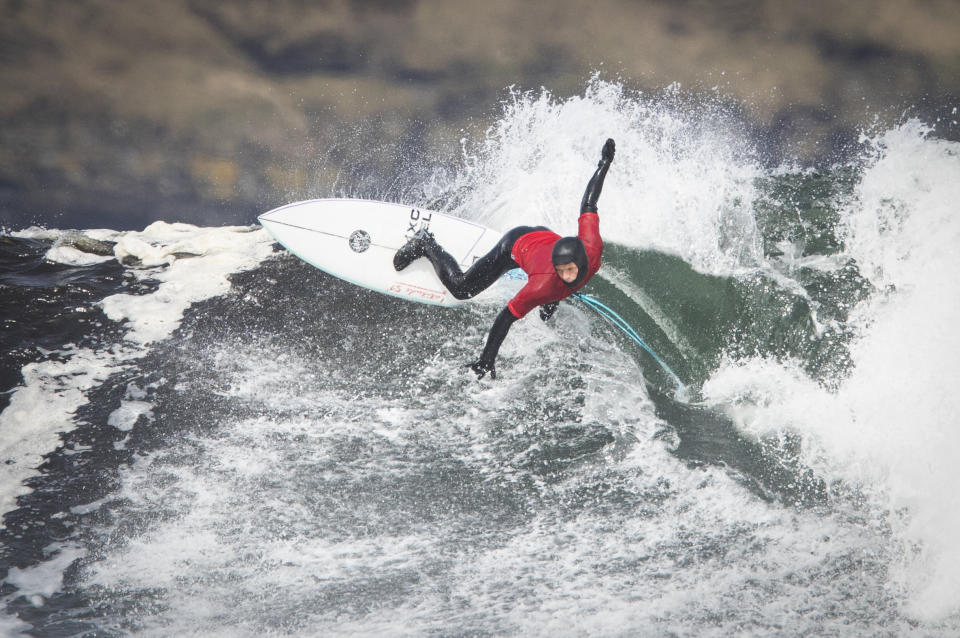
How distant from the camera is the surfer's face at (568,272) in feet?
11.1

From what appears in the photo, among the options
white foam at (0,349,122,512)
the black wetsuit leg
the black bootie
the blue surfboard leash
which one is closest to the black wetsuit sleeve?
the black wetsuit leg

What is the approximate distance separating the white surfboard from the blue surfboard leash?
0.77 meters

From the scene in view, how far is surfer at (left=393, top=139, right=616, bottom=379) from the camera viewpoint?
3451mm

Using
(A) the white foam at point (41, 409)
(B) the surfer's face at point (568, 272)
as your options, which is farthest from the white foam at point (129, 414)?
(B) the surfer's face at point (568, 272)

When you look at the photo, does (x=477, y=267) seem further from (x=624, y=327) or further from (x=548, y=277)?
(x=624, y=327)

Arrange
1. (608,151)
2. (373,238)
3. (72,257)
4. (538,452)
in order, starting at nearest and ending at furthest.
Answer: (608,151) < (538,452) < (373,238) < (72,257)

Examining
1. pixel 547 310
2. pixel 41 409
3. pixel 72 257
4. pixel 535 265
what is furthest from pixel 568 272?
pixel 72 257

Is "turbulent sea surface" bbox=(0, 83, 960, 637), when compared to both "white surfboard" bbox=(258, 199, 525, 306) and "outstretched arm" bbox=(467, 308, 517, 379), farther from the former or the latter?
"outstretched arm" bbox=(467, 308, 517, 379)

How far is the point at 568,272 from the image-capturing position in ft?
11.3

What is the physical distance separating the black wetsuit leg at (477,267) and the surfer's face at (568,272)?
89 cm

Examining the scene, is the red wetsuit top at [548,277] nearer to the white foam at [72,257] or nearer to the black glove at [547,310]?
the black glove at [547,310]

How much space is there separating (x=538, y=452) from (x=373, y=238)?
2.51 m

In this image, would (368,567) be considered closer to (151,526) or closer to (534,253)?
(151,526)

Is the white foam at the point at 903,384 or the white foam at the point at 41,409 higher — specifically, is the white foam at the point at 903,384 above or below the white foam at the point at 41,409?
above
